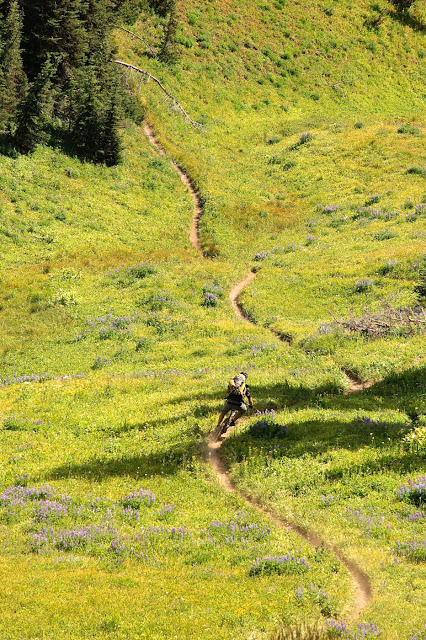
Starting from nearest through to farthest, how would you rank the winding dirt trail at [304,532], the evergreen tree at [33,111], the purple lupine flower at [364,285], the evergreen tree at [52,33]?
the winding dirt trail at [304,532], the purple lupine flower at [364,285], the evergreen tree at [33,111], the evergreen tree at [52,33]

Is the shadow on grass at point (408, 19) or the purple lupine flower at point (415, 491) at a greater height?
the shadow on grass at point (408, 19)

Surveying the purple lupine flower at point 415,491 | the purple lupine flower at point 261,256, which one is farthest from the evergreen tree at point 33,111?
the purple lupine flower at point 415,491

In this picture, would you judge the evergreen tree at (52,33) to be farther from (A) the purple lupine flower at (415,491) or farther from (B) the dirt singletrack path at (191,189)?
(A) the purple lupine flower at (415,491)

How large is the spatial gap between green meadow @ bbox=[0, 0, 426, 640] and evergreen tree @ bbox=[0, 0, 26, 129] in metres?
3.58

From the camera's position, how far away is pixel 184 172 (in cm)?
5250

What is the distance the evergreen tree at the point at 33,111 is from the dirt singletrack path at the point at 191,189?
517 inches

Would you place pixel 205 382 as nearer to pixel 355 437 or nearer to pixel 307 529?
pixel 355 437

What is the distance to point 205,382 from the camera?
20.0 m

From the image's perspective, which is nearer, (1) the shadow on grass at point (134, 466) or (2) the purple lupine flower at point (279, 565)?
(2) the purple lupine flower at point (279, 565)

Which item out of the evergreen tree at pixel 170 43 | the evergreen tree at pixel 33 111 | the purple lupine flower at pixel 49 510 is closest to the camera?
the purple lupine flower at pixel 49 510

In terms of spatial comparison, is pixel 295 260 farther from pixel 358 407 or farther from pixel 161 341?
pixel 358 407

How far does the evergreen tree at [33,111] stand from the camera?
40.6 m

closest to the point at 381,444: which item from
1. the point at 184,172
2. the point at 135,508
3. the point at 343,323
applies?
the point at 135,508

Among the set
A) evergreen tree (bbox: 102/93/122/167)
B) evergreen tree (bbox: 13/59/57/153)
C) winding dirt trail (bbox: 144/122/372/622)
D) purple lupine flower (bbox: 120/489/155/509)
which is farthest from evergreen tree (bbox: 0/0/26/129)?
purple lupine flower (bbox: 120/489/155/509)
